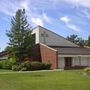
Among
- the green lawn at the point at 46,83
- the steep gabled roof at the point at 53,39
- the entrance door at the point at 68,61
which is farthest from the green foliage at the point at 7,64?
the green lawn at the point at 46,83

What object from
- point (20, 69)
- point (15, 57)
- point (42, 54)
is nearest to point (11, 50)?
point (15, 57)

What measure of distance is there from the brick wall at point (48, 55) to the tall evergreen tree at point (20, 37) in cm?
285

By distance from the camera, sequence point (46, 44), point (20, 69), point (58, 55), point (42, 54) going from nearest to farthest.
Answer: point (20, 69) → point (58, 55) → point (42, 54) → point (46, 44)

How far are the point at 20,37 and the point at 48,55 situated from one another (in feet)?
21.4

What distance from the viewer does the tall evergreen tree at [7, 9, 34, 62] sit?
65562 mm

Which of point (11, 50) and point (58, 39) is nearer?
point (11, 50)

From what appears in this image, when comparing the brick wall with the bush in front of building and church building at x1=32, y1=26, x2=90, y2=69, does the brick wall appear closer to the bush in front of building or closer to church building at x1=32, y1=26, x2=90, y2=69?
church building at x1=32, y1=26, x2=90, y2=69

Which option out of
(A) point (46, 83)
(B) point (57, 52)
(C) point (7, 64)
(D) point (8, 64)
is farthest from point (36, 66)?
(A) point (46, 83)

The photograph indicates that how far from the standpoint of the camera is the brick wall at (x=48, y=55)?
64.6m

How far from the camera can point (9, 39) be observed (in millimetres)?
66438

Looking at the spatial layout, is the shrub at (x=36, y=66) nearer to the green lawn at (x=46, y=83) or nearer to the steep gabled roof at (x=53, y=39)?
the steep gabled roof at (x=53, y=39)

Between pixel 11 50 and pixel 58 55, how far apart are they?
8973 mm

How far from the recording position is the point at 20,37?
65.2 m

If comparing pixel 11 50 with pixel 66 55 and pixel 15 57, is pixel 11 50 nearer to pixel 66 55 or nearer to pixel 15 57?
pixel 15 57
